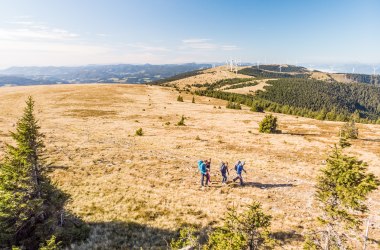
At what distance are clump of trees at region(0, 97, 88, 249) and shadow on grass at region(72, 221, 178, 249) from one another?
34.6 inches

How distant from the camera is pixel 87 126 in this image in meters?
51.1

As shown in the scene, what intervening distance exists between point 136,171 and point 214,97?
92.1 meters

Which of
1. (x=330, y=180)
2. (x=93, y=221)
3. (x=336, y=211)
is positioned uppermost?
(x=330, y=180)

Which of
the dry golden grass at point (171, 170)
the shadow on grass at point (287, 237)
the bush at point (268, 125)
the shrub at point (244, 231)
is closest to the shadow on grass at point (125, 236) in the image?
the dry golden grass at point (171, 170)

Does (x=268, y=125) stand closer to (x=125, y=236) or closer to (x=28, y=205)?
(x=125, y=236)

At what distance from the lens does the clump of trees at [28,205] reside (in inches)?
538

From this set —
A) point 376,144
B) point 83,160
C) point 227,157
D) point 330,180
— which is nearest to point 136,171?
point 83,160

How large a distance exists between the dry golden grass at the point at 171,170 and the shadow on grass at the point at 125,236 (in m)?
0.06

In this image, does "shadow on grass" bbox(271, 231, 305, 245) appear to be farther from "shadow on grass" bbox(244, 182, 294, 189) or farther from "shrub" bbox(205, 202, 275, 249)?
"shadow on grass" bbox(244, 182, 294, 189)

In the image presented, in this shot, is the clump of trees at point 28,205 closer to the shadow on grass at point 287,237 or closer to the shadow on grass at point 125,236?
the shadow on grass at point 125,236

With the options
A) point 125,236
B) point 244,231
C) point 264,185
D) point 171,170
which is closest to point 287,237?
point 244,231

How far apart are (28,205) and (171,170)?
14998mm

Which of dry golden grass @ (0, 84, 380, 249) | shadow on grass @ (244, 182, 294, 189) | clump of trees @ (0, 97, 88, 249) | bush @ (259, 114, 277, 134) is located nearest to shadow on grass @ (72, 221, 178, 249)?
dry golden grass @ (0, 84, 380, 249)

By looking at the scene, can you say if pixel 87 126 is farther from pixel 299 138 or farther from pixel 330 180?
pixel 330 180
